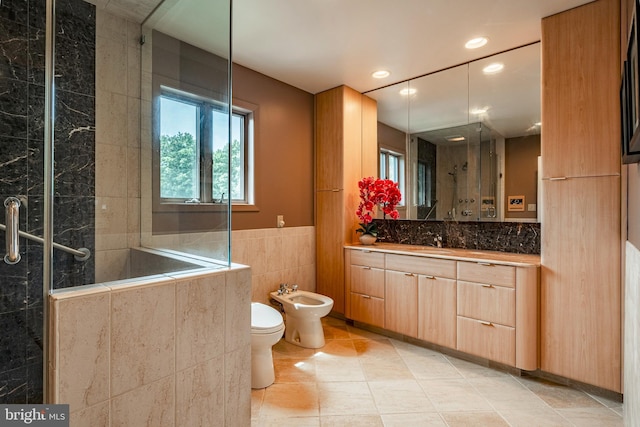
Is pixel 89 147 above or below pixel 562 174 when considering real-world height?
above

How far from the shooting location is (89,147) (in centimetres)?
199

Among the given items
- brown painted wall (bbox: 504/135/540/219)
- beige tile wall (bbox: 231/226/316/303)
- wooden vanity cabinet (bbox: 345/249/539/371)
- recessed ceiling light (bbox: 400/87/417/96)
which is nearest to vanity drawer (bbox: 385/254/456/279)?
wooden vanity cabinet (bbox: 345/249/539/371)

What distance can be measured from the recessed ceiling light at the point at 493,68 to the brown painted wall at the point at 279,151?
5.63 ft

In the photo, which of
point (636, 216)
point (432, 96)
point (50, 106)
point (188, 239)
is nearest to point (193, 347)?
point (188, 239)

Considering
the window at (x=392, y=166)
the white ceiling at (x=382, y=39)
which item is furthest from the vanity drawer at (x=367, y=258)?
the white ceiling at (x=382, y=39)

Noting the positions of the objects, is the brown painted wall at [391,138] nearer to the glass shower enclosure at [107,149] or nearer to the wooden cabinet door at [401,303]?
the wooden cabinet door at [401,303]

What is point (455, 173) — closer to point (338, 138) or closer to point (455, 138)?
point (455, 138)

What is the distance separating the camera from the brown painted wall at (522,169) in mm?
2467

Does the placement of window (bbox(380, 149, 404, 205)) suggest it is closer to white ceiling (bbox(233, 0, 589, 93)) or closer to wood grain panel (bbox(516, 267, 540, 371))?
white ceiling (bbox(233, 0, 589, 93))

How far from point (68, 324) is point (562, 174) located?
271cm

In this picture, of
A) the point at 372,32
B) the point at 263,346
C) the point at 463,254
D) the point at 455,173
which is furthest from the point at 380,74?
the point at 263,346

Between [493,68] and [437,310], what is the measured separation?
2.07m

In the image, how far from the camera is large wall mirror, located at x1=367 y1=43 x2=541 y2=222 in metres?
2.53

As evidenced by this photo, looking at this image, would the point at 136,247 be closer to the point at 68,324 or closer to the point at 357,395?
the point at 68,324
